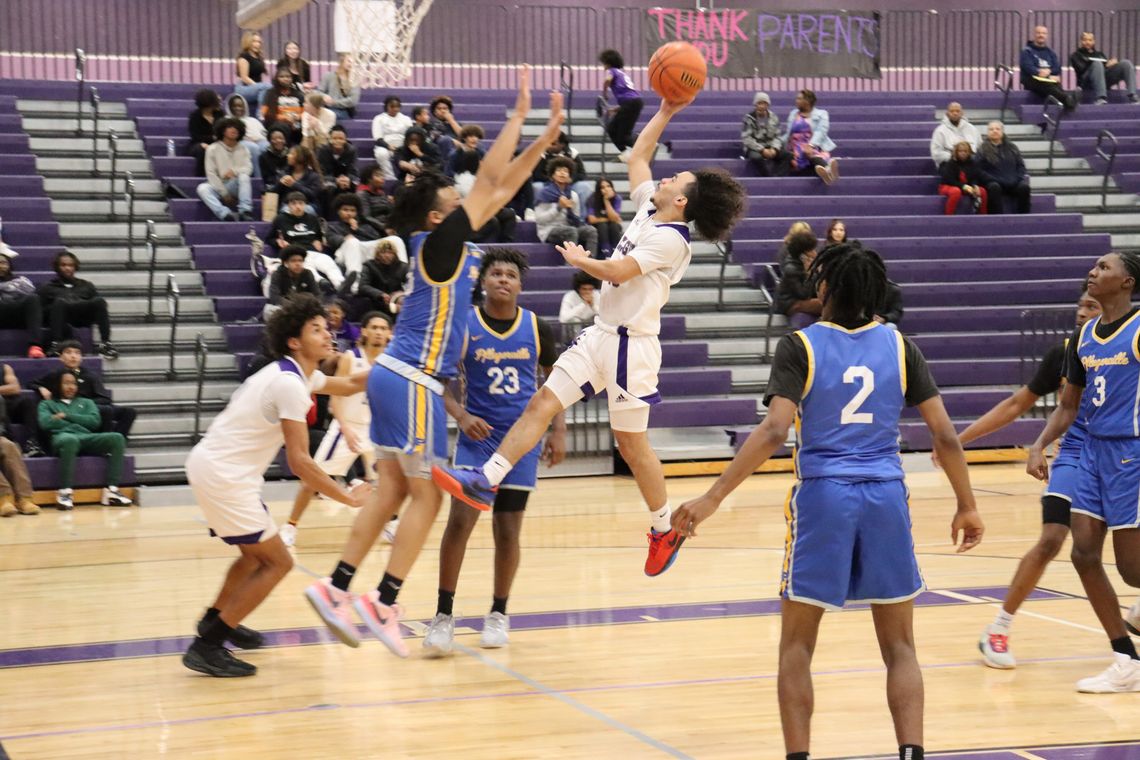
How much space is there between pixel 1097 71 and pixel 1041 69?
97 centimetres

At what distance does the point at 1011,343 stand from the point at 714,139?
17.1 feet

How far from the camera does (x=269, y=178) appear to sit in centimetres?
1566

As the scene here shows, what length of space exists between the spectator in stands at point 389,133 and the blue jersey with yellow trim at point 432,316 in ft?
34.1

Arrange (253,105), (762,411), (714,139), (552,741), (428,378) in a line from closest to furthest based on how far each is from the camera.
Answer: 1. (552,741)
2. (428,378)
3. (762,411)
4. (253,105)
5. (714,139)

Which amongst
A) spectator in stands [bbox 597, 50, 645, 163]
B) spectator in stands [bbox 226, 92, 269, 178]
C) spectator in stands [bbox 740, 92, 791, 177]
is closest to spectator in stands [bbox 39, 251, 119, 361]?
spectator in stands [bbox 226, 92, 269, 178]

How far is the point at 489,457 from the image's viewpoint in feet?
21.2

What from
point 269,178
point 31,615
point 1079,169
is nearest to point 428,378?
point 31,615

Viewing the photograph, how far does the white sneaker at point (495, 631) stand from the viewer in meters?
6.39

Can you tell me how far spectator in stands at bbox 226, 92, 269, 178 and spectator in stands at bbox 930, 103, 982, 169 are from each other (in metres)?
8.86

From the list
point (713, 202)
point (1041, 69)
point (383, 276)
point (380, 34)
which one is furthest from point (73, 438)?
point (1041, 69)

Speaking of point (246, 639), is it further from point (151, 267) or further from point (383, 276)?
point (151, 267)

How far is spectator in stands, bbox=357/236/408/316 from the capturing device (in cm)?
1337

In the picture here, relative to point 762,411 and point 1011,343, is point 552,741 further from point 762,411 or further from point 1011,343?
point 1011,343

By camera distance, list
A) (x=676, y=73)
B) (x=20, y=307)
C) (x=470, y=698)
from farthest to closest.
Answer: (x=20, y=307)
(x=676, y=73)
(x=470, y=698)
